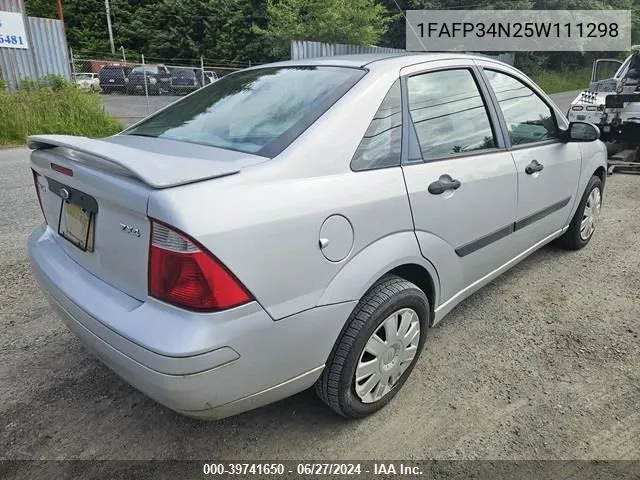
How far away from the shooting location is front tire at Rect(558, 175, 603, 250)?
4051 mm

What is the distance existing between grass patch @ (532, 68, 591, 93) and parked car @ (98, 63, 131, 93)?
2043 cm

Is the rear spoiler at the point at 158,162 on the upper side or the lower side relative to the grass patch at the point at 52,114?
upper

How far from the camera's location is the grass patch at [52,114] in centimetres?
921

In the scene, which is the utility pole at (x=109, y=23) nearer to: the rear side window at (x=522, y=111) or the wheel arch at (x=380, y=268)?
the rear side window at (x=522, y=111)

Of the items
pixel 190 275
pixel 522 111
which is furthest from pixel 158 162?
A: pixel 522 111

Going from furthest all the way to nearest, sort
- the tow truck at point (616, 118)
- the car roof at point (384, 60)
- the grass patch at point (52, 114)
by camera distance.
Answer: the grass patch at point (52, 114)
the tow truck at point (616, 118)
the car roof at point (384, 60)

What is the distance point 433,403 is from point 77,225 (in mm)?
1863

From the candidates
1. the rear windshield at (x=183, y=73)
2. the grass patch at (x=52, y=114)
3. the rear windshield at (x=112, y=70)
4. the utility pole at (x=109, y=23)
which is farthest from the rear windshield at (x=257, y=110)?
the utility pole at (x=109, y=23)

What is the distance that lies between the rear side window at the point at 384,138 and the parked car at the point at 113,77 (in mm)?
17967

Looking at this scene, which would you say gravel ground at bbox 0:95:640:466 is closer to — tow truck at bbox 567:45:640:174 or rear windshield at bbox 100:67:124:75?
tow truck at bbox 567:45:640:174

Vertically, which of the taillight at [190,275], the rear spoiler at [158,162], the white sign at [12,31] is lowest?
the taillight at [190,275]

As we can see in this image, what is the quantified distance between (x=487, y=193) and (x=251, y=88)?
4.67 ft

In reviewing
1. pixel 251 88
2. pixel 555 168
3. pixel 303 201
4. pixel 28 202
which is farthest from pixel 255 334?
pixel 28 202

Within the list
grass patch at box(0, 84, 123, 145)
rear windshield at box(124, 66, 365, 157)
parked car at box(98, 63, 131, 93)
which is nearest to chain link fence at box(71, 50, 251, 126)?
parked car at box(98, 63, 131, 93)
